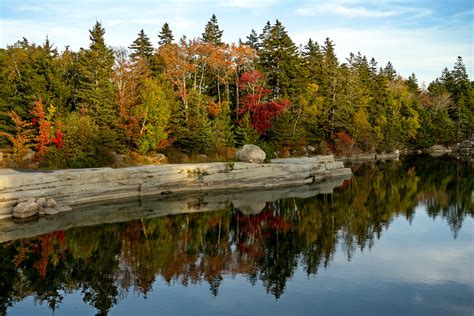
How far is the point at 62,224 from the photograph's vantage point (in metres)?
22.9

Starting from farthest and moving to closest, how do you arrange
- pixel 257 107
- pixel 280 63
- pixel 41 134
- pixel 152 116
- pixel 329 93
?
pixel 329 93 → pixel 280 63 → pixel 257 107 → pixel 152 116 → pixel 41 134

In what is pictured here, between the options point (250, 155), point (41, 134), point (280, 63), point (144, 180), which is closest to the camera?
point (144, 180)

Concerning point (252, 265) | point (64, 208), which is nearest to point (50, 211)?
point (64, 208)

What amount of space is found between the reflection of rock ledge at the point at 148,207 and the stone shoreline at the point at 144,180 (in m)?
0.80

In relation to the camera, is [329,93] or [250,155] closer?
[250,155]

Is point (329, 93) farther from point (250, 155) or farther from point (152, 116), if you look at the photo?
point (152, 116)

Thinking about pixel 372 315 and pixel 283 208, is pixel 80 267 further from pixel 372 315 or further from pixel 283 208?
pixel 283 208

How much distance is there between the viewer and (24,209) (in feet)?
77.9

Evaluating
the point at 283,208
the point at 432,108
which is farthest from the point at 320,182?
the point at 432,108

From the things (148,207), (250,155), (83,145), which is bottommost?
(148,207)

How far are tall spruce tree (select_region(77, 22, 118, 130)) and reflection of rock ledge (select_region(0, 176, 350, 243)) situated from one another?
916 cm

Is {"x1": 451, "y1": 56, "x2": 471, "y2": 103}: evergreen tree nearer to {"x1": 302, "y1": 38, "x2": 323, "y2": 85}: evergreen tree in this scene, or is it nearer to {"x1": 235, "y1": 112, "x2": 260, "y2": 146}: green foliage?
{"x1": 302, "y1": 38, "x2": 323, "y2": 85}: evergreen tree

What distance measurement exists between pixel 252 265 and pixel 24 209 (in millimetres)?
14158

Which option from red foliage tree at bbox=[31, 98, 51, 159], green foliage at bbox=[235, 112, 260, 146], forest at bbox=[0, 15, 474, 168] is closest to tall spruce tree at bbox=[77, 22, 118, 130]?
forest at bbox=[0, 15, 474, 168]
